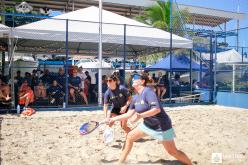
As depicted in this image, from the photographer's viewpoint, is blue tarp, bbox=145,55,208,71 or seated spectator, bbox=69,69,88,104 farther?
blue tarp, bbox=145,55,208,71

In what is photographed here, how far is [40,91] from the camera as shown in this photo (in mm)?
Answer: 14172

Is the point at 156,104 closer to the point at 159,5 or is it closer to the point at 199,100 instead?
the point at 199,100

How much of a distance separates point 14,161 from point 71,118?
5.32 m

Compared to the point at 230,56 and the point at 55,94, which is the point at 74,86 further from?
the point at 230,56

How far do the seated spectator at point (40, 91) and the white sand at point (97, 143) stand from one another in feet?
9.96

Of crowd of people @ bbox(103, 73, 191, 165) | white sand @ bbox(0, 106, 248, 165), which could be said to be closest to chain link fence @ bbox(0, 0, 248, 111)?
white sand @ bbox(0, 106, 248, 165)

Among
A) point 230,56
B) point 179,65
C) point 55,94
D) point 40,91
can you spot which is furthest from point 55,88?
point 230,56

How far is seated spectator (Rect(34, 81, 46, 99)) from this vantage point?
14.1 m

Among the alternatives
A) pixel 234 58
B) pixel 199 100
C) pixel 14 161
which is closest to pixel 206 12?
pixel 234 58

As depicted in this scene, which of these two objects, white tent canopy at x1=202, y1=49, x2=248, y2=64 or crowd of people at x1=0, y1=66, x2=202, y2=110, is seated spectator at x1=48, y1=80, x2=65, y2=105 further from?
white tent canopy at x1=202, y1=49, x2=248, y2=64

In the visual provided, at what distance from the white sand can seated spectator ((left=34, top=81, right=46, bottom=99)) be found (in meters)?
3.04

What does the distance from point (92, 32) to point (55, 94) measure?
3018 millimetres

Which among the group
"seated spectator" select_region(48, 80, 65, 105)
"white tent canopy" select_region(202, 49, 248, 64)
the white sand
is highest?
"white tent canopy" select_region(202, 49, 248, 64)

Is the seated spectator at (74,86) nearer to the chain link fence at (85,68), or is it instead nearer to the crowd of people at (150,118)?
the chain link fence at (85,68)
